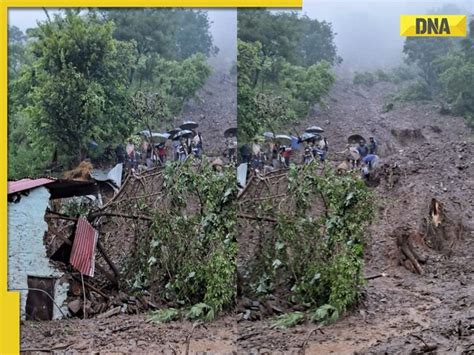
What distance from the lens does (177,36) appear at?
3.97 meters

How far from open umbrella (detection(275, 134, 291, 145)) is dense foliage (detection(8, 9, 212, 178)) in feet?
1.89

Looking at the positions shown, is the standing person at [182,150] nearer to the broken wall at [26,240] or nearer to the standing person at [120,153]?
the standing person at [120,153]

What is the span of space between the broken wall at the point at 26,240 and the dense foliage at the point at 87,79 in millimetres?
184

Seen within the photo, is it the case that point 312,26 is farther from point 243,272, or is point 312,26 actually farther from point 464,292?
point 464,292

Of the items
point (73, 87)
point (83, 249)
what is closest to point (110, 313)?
point (83, 249)

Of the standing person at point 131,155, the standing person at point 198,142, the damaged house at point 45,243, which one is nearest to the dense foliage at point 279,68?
the standing person at point 198,142

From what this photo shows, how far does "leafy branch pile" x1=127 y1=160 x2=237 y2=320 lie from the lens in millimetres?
4074

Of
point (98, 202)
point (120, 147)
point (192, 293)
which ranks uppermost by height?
point (120, 147)

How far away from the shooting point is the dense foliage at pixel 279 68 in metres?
4.04

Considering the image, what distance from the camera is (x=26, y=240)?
150 inches

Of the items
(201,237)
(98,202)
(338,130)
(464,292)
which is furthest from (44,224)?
(464,292)

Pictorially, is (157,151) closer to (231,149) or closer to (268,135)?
(231,149)

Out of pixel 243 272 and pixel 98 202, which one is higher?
pixel 98 202

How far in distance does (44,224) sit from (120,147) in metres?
0.63
